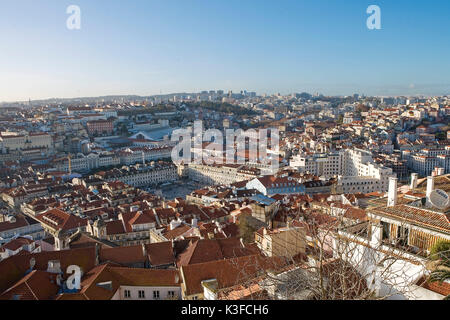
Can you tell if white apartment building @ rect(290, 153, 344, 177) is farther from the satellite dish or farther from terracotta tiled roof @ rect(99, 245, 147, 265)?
the satellite dish

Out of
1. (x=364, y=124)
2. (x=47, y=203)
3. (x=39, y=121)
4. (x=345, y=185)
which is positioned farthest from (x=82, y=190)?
(x=364, y=124)

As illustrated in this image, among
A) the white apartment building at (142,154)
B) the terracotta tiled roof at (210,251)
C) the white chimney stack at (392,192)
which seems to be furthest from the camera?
the white apartment building at (142,154)

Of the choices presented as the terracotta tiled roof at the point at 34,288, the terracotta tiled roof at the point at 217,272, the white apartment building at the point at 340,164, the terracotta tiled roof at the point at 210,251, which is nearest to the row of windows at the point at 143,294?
the terracotta tiled roof at the point at 217,272

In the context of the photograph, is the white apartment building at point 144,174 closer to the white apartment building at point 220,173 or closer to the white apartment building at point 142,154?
the white apartment building at point 220,173

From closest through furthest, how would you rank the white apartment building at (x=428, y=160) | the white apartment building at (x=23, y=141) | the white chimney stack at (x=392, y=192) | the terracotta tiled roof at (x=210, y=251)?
1. the white chimney stack at (x=392, y=192)
2. the terracotta tiled roof at (x=210, y=251)
3. the white apartment building at (x=428, y=160)
4. the white apartment building at (x=23, y=141)

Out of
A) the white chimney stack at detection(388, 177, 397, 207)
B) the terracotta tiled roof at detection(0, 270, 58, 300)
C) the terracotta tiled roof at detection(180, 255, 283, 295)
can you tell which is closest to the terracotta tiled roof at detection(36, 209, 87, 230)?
the terracotta tiled roof at detection(0, 270, 58, 300)

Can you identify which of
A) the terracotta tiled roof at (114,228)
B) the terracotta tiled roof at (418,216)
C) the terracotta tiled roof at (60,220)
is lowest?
the terracotta tiled roof at (60,220)

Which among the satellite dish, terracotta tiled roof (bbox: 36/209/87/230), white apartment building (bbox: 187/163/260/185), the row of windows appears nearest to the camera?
the satellite dish

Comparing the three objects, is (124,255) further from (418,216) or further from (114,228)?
(418,216)
